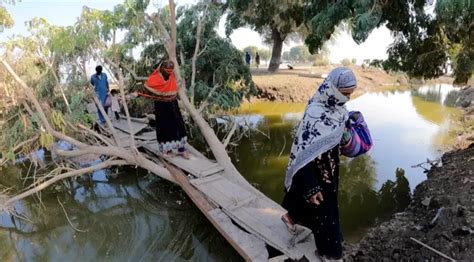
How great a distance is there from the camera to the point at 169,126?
17.9ft

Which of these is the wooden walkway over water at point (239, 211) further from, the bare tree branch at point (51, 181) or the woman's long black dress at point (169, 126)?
the bare tree branch at point (51, 181)

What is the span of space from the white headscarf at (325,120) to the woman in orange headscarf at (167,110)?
2.73 m

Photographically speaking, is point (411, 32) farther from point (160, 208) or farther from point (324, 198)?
point (160, 208)

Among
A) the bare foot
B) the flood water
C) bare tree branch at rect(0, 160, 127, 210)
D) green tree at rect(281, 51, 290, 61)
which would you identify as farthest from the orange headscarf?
green tree at rect(281, 51, 290, 61)

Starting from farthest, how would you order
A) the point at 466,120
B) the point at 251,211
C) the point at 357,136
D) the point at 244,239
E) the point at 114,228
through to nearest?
the point at 466,120
the point at 114,228
the point at 251,211
the point at 244,239
the point at 357,136

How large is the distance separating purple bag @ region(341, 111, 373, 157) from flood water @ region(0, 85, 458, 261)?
1.96 meters

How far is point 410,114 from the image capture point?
43.8ft

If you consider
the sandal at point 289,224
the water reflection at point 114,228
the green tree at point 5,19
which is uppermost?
the green tree at point 5,19

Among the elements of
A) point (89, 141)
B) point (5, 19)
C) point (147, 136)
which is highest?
point (5, 19)

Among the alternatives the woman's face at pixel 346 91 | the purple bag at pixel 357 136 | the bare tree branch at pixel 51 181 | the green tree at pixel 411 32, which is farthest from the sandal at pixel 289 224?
the bare tree branch at pixel 51 181

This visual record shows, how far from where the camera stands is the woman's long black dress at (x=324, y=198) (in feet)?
9.41

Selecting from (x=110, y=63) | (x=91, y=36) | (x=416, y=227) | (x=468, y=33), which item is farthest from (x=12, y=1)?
(x=468, y=33)

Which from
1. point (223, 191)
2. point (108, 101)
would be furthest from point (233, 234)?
point (108, 101)

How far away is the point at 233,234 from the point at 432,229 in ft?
6.19
